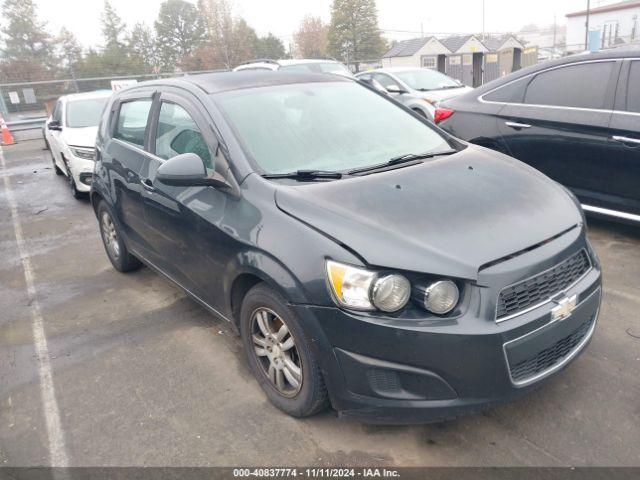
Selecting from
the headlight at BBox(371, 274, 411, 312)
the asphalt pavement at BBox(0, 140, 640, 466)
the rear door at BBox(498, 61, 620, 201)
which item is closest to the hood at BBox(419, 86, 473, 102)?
the rear door at BBox(498, 61, 620, 201)

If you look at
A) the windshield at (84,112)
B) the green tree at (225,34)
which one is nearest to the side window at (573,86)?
the windshield at (84,112)

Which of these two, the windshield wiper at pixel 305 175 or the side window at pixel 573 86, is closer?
the windshield wiper at pixel 305 175

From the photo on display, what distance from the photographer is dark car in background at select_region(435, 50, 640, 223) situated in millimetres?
4266

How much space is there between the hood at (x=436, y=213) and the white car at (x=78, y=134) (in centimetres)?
527

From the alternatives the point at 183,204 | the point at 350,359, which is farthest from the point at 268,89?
the point at 350,359

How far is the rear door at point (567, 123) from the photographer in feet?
14.5

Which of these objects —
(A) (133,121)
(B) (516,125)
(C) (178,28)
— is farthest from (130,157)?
(C) (178,28)

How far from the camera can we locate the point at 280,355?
2.70m

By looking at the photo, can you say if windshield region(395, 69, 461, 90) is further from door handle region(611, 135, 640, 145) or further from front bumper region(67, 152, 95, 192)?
door handle region(611, 135, 640, 145)

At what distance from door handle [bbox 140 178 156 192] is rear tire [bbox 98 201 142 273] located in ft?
3.40

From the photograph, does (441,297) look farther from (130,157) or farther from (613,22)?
(613,22)

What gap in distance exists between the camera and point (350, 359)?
2.28 metres

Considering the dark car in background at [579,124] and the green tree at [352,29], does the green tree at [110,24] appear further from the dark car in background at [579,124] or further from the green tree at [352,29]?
the dark car in background at [579,124]

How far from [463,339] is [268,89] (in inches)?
83.7
